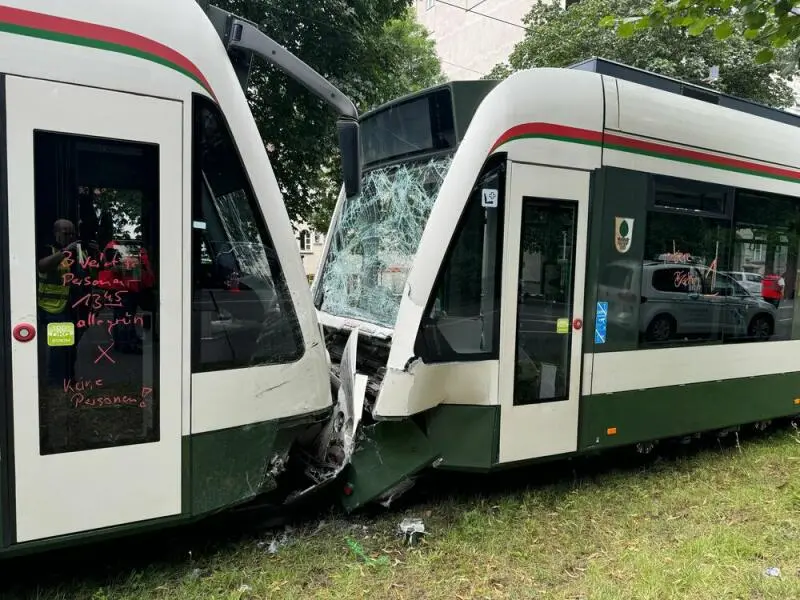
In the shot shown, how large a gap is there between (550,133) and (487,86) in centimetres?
53

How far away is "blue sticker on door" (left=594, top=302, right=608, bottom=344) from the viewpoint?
170 inches

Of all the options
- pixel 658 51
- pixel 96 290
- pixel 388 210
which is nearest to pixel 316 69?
pixel 388 210

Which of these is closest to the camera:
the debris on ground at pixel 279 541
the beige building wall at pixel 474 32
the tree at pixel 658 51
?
the debris on ground at pixel 279 541

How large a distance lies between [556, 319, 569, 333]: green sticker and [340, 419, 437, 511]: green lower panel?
1205 mm

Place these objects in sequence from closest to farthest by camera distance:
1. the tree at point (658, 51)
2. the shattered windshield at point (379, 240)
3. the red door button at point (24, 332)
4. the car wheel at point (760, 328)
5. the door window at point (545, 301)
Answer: the red door button at point (24, 332) < the door window at point (545, 301) < the shattered windshield at point (379, 240) < the car wheel at point (760, 328) < the tree at point (658, 51)

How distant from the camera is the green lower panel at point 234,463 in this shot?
10.1ft

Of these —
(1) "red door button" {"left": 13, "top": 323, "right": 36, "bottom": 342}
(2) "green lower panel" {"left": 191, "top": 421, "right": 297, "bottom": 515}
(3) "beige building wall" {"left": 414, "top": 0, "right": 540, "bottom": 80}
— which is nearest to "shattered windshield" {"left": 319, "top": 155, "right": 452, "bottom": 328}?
(2) "green lower panel" {"left": 191, "top": 421, "right": 297, "bottom": 515}

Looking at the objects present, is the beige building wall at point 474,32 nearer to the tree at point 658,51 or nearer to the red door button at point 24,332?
the tree at point 658,51

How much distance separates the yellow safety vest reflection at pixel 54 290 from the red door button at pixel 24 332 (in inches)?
4.0

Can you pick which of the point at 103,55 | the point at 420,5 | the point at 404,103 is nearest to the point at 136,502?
the point at 103,55

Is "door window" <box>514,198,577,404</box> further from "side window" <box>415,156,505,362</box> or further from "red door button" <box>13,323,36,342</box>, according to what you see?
"red door button" <box>13,323,36,342</box>

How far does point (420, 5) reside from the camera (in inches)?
1390

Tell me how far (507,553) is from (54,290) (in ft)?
9.56

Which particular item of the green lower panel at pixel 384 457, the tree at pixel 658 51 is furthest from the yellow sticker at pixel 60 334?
the tree at pixel 658 51
